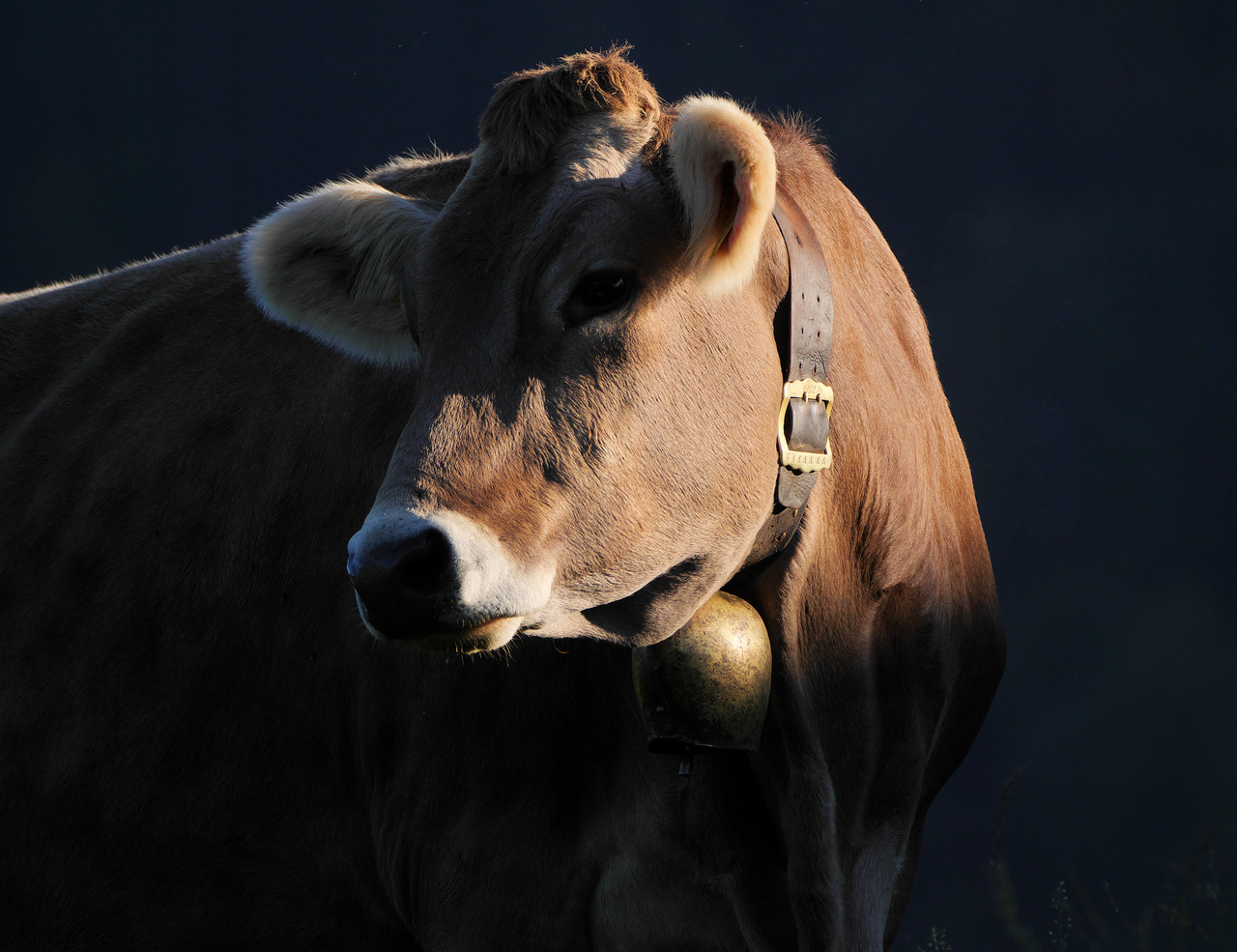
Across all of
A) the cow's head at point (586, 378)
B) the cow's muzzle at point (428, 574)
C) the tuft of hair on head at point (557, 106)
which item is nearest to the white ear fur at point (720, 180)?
the cow's head at point (586, 378)

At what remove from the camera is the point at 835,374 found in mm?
1652

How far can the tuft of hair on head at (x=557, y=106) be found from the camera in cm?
148

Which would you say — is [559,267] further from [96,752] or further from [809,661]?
[96,752]

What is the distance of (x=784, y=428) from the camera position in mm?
1527

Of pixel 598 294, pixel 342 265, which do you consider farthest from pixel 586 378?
pixel 342 265

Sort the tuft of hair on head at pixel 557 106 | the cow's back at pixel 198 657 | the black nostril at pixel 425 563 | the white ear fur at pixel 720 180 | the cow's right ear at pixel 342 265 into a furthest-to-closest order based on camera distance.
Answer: the cow's back at pixel 198 657 < the cow's right ear at pixel 342 265 < the tuft of hair on head at pixel 557 106 < the white ear fur at pixel 720 180 < the black nostril at pixel 425 563

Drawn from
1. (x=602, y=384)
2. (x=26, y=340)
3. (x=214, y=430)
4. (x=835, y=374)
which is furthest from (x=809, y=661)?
(x=26, y=340)

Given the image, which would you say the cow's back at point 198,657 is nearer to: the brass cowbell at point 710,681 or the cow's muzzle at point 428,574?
the brass cowbell at point 710,681

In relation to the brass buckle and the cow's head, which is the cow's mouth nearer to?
the cow's head

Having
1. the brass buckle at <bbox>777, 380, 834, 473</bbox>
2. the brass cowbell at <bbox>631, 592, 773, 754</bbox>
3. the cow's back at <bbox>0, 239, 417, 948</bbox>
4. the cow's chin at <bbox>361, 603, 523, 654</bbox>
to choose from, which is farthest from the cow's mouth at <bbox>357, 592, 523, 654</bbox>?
the cow's back at <bbox>0, 239, 417, 948</bbox>

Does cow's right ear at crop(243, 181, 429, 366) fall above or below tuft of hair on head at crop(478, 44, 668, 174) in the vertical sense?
below

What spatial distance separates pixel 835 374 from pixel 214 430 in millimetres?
1401

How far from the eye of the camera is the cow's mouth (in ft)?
4.18

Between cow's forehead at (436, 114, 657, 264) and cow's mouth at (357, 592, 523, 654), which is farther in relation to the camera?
cow's forehead at (436, 114, 657, 264)
